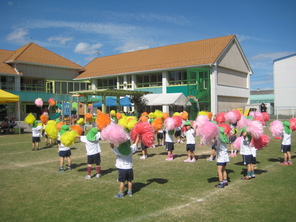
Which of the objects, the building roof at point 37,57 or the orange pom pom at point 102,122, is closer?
the orange pom pom at point 102,122

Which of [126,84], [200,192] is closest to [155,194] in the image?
[200,192]

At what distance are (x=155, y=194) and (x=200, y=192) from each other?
102 centimetres

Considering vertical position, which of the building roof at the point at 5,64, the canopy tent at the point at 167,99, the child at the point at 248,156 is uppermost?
the building roof at the point at 5,64

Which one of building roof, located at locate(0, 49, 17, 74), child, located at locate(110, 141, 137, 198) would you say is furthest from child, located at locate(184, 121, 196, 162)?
building roof, located at locate(0, 49, 17, 74)

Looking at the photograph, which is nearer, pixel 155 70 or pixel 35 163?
pixel 35 163

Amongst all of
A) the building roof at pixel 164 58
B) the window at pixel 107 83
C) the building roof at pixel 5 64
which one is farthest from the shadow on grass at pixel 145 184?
the window at pixel 107 83

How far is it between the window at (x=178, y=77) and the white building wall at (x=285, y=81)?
62.4 feet

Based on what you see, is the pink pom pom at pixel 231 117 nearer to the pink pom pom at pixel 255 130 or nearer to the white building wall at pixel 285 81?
the pink pom pom at pixel 255 130

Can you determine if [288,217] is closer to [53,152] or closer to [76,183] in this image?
[76,183]

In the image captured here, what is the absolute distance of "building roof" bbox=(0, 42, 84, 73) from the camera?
3656 centimetres

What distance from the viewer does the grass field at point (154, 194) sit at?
17.5 feet

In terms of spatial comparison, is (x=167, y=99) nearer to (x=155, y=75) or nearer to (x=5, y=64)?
(x=155, y=75)

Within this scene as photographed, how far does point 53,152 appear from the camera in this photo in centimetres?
1355

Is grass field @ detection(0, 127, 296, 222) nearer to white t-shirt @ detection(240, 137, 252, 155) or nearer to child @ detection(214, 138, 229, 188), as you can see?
child @ detection(214, 138, 229, 188)
